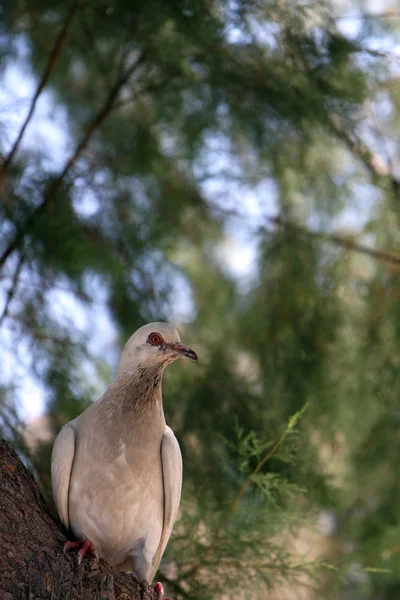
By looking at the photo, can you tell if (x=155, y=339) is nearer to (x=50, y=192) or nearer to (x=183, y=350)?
(x=183, y=350)

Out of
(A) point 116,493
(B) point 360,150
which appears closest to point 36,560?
(A) point 116,493

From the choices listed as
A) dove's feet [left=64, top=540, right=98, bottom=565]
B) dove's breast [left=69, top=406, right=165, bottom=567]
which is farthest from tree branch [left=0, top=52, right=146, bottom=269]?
dove's feet [left=64, top=540, right=98, bottom=565]

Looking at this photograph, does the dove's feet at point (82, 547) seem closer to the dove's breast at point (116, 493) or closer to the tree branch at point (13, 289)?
the dove's breast at point (116, 493)

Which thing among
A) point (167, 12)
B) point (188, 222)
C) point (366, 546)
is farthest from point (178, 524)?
point (188, 222)

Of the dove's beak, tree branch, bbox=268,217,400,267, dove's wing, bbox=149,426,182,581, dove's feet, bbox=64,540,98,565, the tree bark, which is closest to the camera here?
the tree bark

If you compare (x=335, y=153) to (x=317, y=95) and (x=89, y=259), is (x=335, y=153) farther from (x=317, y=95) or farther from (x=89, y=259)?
(x=89, y=259)

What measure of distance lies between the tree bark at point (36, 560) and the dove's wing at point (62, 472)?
0.20 m

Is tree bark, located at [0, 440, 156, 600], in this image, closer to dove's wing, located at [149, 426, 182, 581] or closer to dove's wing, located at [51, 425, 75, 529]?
dove's wing, located at [51, 425, 75, 529]

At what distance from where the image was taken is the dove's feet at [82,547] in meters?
2.20

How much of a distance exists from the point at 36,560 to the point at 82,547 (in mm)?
241

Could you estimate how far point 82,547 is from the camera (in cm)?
227

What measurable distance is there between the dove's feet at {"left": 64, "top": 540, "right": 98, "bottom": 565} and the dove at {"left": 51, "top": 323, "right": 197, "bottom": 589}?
0.11 metres

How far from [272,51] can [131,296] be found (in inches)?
56.8

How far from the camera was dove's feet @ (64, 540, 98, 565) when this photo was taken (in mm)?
2199
